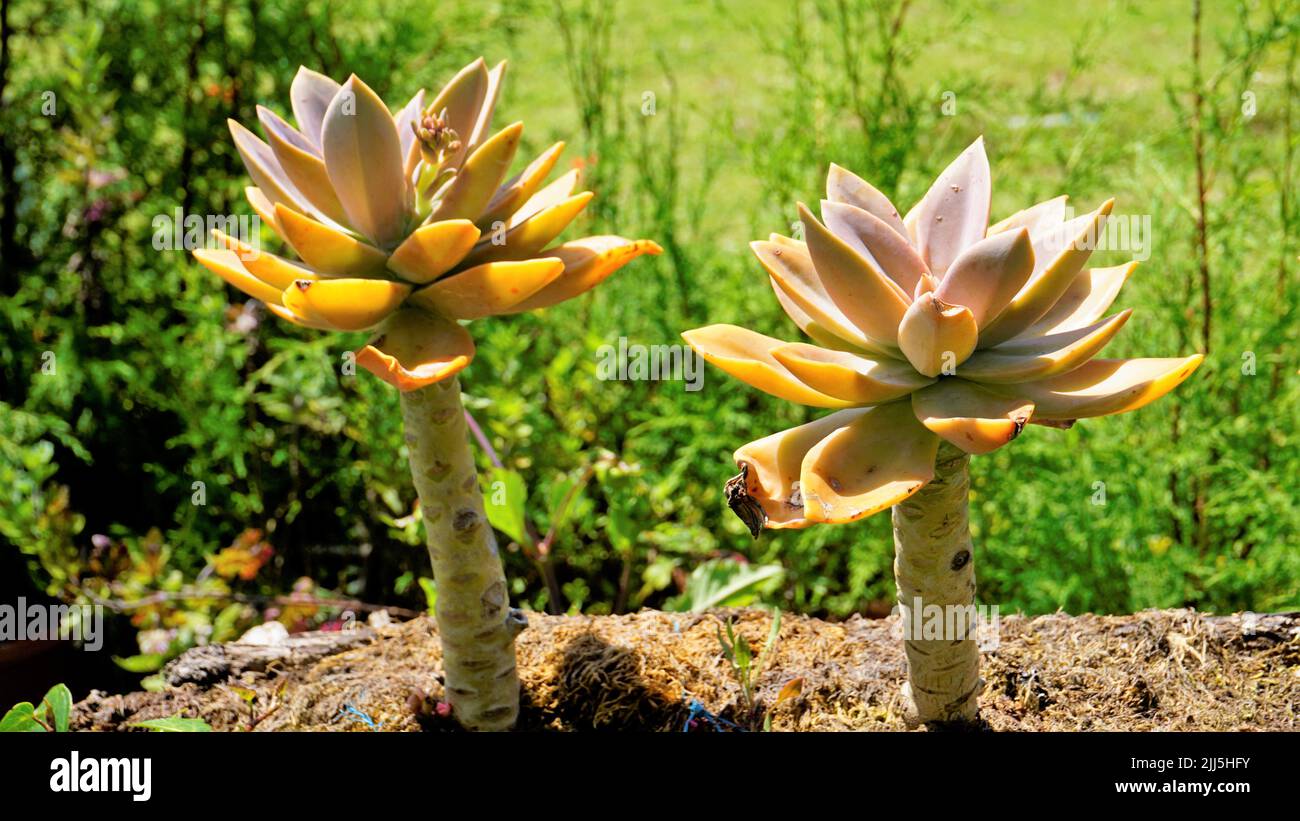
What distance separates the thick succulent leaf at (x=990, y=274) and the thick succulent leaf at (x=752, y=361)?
0.16 metres

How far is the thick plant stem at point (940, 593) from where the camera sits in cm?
123

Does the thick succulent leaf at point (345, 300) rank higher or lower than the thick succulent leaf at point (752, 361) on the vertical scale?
higher

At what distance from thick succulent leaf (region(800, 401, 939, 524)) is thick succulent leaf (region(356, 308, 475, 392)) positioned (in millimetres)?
387

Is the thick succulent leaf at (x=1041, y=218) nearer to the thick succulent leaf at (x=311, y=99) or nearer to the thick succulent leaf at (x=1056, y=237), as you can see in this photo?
the thick succulent leaf at (x=1056, y=237)

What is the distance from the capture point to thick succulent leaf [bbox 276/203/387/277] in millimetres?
1266

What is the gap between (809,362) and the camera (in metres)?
1.12

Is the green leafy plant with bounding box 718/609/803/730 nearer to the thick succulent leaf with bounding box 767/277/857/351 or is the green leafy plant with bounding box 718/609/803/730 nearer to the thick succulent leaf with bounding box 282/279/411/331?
the thick succulent leaf with bounding box 767/277/857/351

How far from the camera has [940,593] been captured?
1291 mm

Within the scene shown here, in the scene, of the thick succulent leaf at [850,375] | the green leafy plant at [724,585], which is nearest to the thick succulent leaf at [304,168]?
the thick succulent leaf at [850,375]

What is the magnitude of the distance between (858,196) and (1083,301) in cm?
27
